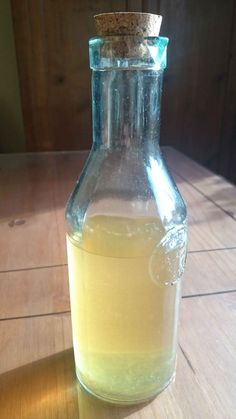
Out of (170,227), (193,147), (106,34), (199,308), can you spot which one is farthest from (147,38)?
(193,147)

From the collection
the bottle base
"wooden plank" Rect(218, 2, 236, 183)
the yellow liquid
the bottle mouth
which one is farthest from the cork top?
"wooden plank" Rect(218, 2, 236, 183)

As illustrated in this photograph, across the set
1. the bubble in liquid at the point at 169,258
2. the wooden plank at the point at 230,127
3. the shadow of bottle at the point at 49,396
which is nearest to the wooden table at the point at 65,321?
the shadow of bottle at the point at 49,396

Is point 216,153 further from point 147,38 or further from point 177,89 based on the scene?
point 147,38

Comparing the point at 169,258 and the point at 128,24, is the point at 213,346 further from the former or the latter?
the point at 128,24

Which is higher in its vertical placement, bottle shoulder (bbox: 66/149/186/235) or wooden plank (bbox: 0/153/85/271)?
bottle shoulder (bbox: 66/149/186/235)

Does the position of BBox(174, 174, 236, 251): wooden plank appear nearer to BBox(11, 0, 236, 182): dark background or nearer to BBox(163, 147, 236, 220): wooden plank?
BBox(163, 147, 236, 220): wooden plank

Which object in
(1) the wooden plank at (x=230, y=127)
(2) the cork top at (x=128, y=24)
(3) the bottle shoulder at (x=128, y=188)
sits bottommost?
(1) the wooden plank at (x=230, y=127)

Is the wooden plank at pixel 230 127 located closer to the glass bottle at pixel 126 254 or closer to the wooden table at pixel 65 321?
the wooden table at pixel 65 321

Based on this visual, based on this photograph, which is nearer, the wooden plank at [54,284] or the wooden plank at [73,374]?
the wooden plank at [73,374]
